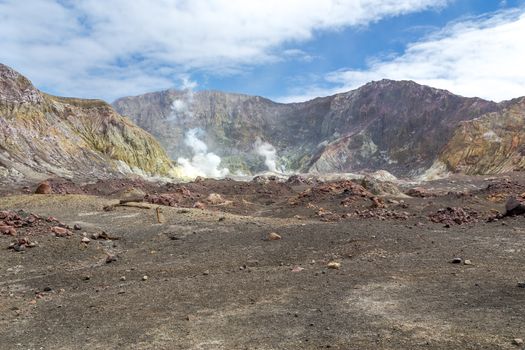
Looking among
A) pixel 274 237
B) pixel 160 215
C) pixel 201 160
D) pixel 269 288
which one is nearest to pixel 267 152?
pixel 201 160

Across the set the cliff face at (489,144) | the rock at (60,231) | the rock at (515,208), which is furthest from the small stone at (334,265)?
the cliff face at (489,144)

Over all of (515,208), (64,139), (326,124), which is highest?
(326,124)

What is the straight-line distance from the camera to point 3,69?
61.9 metres

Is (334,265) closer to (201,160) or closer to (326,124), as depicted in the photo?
(201,160)

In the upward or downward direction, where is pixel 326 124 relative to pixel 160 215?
upward

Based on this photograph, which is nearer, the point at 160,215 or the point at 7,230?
the point at 7,230

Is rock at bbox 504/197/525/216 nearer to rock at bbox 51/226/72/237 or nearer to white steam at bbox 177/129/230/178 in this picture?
rock at bbox 51/226/72/237

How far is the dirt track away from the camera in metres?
6.89

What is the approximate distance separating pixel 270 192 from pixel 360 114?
97.7m

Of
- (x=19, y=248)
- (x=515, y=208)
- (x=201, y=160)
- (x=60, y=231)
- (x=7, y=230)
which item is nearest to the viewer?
(x=19, y=248)

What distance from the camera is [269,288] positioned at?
976 centimetres

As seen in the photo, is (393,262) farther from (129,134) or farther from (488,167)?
(129,134)

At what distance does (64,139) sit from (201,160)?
66364mm

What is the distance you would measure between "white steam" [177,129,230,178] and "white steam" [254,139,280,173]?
12749 millimetres
